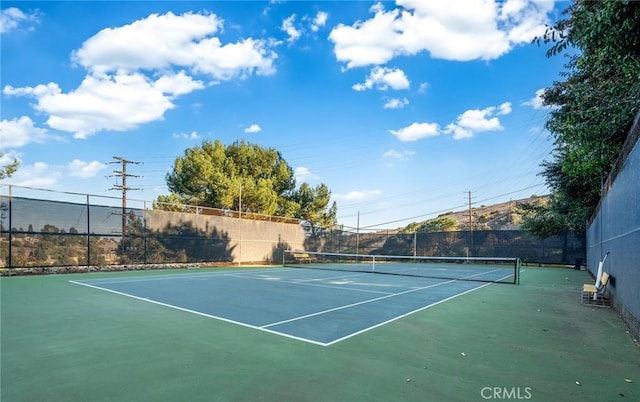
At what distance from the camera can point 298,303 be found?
23.4 ft

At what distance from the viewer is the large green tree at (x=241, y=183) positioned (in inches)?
890

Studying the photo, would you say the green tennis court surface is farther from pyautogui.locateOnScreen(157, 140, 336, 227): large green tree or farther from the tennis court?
pyautogui.locateOnScreen(157, 140, 336, 227): large green tree

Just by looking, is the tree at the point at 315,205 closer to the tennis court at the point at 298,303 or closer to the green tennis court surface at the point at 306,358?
the tennis court at the point at 298,303

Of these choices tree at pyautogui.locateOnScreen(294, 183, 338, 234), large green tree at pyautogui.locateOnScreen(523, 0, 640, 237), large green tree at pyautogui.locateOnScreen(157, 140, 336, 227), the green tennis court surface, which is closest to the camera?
the green tennis court surface

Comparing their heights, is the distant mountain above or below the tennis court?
above

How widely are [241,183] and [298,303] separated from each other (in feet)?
54.9

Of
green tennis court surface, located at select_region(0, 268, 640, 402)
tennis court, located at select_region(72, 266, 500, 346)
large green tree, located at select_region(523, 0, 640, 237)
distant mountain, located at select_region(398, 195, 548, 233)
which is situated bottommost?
tennis court, located at select_region(72, 266, 500, 346)

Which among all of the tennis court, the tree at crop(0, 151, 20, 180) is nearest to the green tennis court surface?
the tennis court

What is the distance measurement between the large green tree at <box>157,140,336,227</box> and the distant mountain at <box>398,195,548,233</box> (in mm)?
14901

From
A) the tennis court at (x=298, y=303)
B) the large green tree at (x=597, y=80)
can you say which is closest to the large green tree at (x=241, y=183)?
the tennis court at (x=298, y=303)

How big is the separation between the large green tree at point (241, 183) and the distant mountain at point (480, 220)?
1490 cm

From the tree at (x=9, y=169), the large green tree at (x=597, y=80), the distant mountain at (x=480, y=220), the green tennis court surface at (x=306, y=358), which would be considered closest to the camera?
the green tennis court surface at (x=306, y=358)

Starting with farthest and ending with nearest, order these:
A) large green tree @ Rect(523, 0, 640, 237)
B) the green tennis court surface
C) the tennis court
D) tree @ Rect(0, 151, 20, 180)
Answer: tree @ Rect(0, 151, 20, 180) < the tennis court < large green tree @ Rect(523, 0, 640, 237) < the green tennis court surface

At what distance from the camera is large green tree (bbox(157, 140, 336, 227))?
22.6 meters
